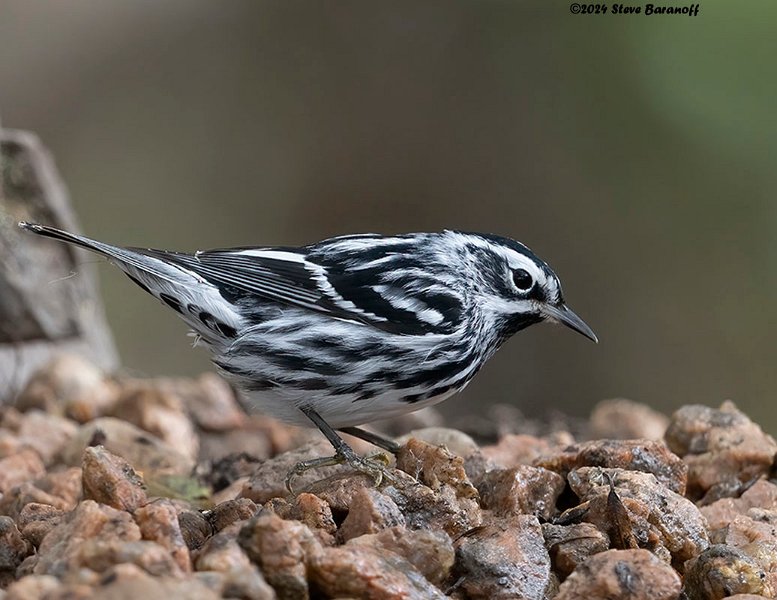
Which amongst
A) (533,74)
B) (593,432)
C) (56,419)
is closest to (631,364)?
(533,74)

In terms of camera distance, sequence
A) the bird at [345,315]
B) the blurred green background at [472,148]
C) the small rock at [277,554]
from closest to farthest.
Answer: the small rock at [277,554] < the bird at [345,315] < the blurred green background at [472,148]

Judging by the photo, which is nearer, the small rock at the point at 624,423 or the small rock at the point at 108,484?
the small rock at the point at 108,484

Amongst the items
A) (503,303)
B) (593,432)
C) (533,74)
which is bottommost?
(593,432)

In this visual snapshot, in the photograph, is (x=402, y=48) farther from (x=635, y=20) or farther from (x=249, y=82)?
(x=635, y=20)

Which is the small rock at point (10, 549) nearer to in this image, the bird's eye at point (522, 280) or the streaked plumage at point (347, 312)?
the streaked plumage at point (347, 312)

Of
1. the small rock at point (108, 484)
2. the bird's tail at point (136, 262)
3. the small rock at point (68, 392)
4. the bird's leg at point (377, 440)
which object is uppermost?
the bird's tail at point (136, 262)

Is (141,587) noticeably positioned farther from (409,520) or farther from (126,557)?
(409,520)

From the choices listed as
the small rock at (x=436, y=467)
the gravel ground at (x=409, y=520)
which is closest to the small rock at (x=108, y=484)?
the gravel ground at (x=409, y=520)

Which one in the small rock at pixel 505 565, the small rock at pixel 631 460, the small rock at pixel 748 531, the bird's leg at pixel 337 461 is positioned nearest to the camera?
the small rock at pixel 505 565
